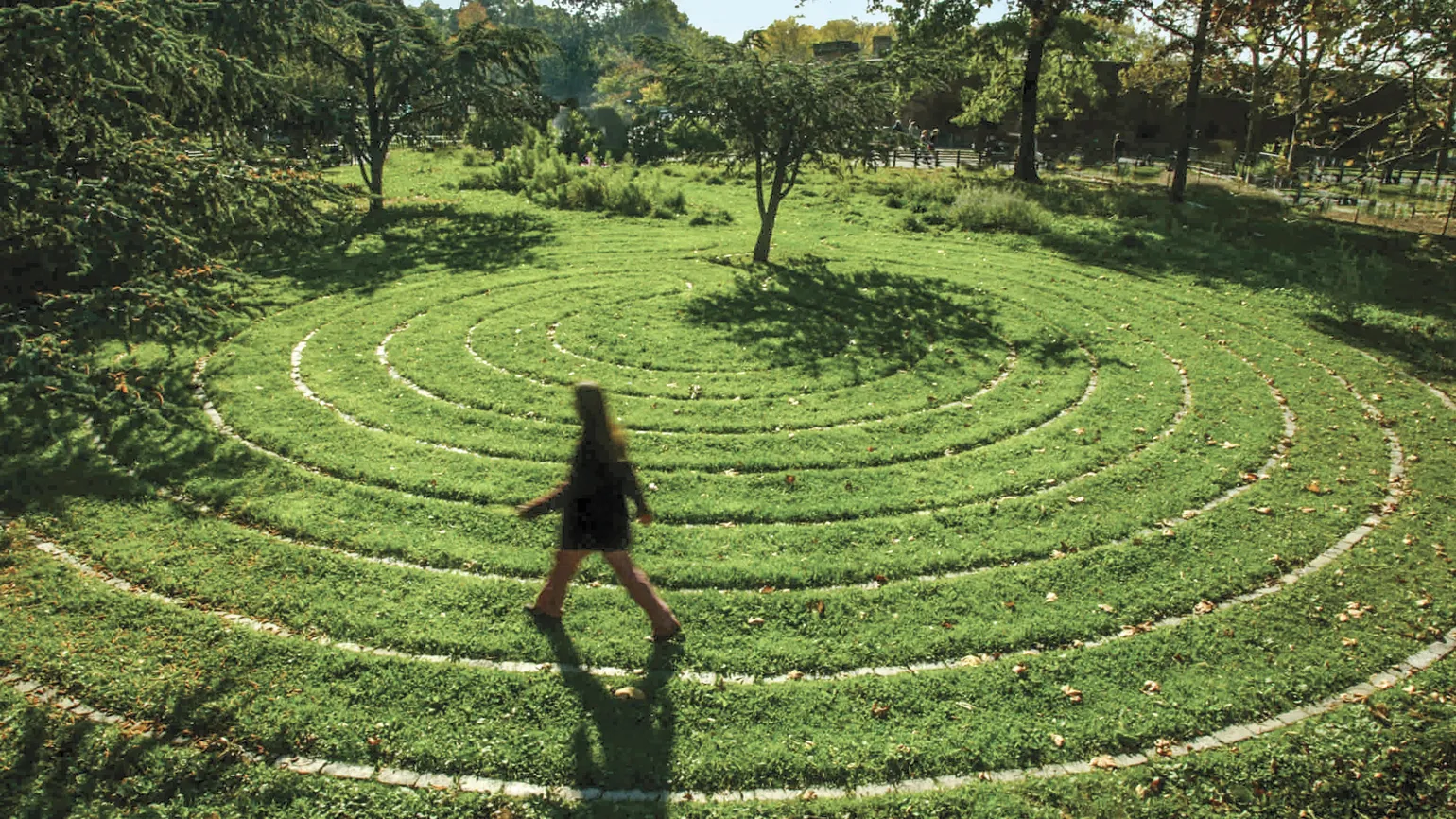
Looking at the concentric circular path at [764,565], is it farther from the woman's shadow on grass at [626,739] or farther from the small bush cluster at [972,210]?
the small bush cluster at [972,210]

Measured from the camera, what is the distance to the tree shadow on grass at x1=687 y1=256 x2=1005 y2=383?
40.9 ft

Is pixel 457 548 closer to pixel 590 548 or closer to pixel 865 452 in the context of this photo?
pixel 590 548

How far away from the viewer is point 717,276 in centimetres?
1689

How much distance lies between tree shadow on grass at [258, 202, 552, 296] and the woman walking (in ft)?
36.6

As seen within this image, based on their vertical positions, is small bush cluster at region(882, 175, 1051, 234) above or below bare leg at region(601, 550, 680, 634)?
above

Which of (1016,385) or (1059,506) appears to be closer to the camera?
(1059,506)

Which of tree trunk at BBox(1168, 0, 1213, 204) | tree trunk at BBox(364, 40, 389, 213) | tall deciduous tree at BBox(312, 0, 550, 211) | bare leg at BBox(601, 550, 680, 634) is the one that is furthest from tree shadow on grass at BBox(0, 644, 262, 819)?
tree trunk at BBox(1168, 0, 1213, 204)

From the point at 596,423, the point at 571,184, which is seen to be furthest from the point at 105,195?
the point at 571,184

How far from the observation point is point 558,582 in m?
6.13

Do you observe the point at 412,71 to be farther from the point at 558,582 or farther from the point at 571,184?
the point at 558,582

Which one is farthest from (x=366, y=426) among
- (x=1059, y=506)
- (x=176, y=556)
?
(x=1059, y=506)

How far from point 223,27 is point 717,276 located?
9.70m

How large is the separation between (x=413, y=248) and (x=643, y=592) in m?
15.3

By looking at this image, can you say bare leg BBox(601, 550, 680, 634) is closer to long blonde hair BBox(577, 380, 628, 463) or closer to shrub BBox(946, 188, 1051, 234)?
long blonde hair BBox(577, 380, 628, 463)
